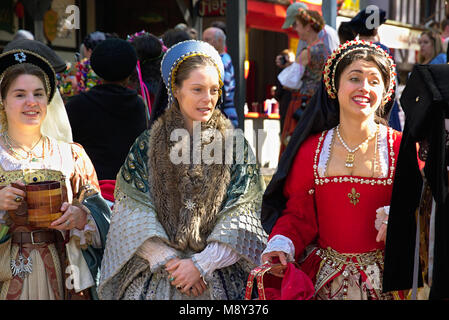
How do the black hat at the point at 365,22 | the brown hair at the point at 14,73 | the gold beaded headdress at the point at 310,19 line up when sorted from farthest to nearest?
1. the gold beaded headdress at the point at 310,19
2. the black hat at the point at 365,22
3. the brown hair at the point at 14,73

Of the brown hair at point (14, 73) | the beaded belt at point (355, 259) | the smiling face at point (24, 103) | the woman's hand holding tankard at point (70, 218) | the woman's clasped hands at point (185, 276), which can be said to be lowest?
the woman's clasped hands at point (185, 276)

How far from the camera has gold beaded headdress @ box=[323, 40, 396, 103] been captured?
3010 millimetres

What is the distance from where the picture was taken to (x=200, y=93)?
3.18 metres

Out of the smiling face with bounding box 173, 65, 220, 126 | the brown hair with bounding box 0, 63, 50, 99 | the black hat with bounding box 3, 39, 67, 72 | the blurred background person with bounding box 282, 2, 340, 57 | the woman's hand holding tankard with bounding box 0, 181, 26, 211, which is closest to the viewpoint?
the woman's hand holding tankard with bounding box 0, 181, 26, 211

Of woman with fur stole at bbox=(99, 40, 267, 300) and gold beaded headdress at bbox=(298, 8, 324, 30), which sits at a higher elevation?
gold beaded headdress at bbox=(298, 8, 324, 30)

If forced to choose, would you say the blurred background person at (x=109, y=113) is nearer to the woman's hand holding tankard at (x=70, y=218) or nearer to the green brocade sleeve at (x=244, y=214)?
the woman's hand holding tankard at (x=70, y=218)

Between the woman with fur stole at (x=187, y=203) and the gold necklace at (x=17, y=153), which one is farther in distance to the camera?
the gold necklace at (x=17, y=153)

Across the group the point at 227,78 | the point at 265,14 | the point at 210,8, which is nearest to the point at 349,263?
the point at 227,78

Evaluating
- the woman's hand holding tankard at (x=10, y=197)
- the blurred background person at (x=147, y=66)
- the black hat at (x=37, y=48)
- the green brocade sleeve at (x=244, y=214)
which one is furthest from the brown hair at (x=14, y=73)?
the blurred background person at (x=147, y=66)

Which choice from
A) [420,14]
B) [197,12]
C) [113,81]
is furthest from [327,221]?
[420,14]

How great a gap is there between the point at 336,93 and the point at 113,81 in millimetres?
2059

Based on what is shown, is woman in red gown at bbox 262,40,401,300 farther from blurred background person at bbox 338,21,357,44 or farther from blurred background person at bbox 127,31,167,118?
blurred background person at bbox 338,21,357,44

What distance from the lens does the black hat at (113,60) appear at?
4.58m

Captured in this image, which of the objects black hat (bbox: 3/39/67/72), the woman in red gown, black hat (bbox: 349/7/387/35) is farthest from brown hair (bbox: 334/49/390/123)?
black hat (bbox: 349/7/387/35)
